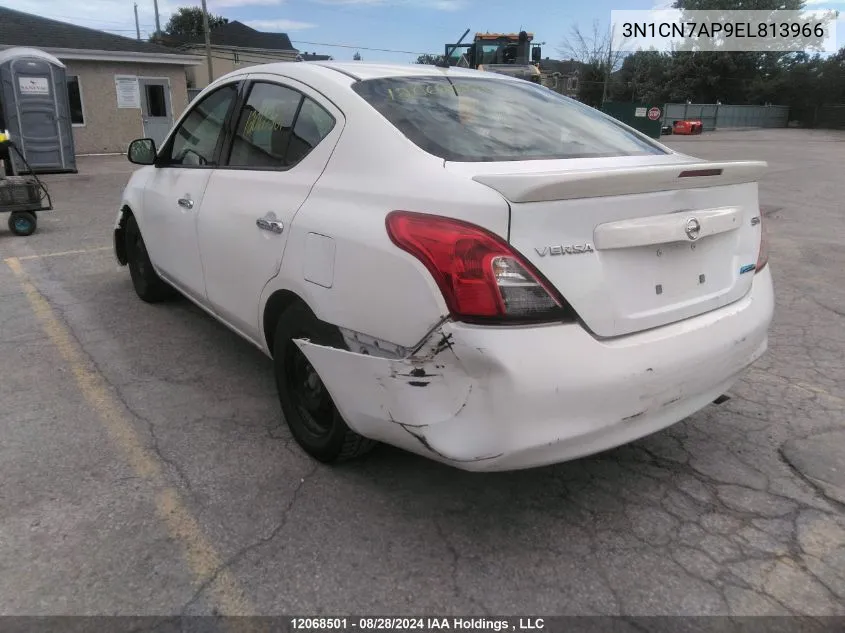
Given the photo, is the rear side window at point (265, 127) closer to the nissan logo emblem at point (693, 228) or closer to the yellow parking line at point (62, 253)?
the nissan logo emblem at point (693, 228)

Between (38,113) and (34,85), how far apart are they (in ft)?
1.92

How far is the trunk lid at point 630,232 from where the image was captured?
2.05 m

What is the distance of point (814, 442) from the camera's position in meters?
3.13

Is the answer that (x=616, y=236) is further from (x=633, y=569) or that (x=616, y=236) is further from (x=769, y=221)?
(x=769, y=221)

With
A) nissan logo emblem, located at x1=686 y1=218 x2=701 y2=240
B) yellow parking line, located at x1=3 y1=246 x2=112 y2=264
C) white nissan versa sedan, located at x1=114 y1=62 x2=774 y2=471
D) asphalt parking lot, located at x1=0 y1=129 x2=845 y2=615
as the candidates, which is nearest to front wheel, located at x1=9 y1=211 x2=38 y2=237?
yellow parking line, located at x1=3 y1=246 x2=112 y2=264

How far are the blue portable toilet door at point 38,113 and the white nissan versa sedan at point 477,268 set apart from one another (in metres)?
13.8

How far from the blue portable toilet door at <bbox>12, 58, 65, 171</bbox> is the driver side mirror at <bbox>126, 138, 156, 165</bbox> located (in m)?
12.3

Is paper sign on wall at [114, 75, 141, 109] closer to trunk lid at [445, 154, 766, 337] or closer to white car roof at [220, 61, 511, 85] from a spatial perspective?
white car roof at [220, 61, 511, 85]

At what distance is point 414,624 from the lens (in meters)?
2.04

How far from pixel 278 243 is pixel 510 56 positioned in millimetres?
24280

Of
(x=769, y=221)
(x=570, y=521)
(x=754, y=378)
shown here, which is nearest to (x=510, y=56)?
(x=769, y=221)

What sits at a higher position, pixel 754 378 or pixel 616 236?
pixel 616 236

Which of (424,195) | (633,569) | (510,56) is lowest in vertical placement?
(633,569)

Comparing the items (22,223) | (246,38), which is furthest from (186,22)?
(22,223)
